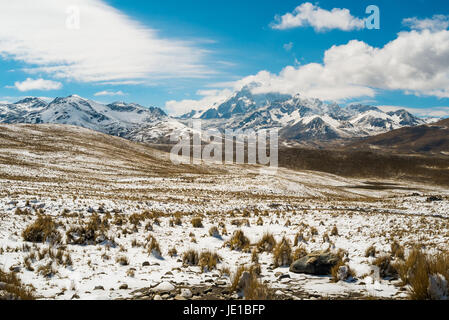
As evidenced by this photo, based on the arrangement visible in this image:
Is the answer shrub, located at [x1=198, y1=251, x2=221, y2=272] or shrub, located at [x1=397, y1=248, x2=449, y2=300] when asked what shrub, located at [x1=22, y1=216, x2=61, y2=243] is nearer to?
shrub, located at [x1=198, y1=251, x2=221, y2=272]

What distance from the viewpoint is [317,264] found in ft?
29.4

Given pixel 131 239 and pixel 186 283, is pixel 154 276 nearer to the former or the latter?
pixel 186 283

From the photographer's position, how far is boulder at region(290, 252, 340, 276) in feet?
29.1

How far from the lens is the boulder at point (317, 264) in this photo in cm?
886

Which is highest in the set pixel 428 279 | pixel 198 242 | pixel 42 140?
pixel 42 140

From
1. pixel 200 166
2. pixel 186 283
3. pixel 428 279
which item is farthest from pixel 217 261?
pixel 200 166

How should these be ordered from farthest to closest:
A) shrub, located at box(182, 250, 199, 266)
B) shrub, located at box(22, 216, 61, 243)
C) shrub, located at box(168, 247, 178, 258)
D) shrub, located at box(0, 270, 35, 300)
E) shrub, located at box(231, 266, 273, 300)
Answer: shrub, located at box(22, 216, 61, 243), shrub, located at box(168, 247, 178, 258), shrub, located at box(182, 250, 199, 266), shrub, located at box(231, 266, 273, 300), shrub, located at box(0, 270, 35, 300)

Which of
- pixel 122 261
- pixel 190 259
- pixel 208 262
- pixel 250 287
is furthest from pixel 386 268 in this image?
pixel 122 261

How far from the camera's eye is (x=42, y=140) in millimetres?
88875

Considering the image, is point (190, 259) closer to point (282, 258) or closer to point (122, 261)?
point (122, 261)

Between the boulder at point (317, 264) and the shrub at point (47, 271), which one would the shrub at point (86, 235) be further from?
the boulder at point (317, 264)

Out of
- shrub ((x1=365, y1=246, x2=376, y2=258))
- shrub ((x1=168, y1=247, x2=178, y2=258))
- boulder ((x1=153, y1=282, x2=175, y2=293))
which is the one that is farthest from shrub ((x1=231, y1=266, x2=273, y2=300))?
shrub ((x1=365, y1=246, x2=376, y2=258))

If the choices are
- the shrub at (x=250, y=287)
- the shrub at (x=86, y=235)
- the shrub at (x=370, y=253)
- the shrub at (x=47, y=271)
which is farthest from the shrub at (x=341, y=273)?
the shrub at (x=86, y=235)

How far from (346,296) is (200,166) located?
94141 mm
